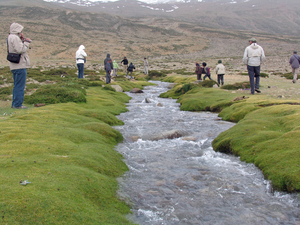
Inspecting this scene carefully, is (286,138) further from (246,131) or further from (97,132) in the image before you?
(97,132)

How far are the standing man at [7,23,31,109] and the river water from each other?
265 inches

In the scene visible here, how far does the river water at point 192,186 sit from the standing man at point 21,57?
6.74 meters

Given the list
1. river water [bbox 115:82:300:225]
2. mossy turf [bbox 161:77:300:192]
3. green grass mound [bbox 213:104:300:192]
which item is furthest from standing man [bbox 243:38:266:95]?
river water [bbox 115:82:300:225]

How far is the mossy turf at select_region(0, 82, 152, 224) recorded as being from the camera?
455 centimetres

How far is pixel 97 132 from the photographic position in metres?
11.3

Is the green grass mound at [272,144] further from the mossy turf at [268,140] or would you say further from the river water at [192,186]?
the river water at [192,186]

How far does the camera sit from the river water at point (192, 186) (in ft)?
20.2

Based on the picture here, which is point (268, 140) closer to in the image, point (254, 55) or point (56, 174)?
point (56, 174)

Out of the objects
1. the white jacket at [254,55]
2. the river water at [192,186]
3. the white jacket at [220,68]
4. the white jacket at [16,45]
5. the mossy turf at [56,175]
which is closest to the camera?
the mossy turf at [56,175]

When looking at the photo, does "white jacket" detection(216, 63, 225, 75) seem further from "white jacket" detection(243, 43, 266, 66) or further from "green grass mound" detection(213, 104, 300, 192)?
"green grass mound" detection(213, 104, 300, 192)

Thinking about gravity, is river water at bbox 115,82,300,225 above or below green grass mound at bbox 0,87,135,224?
below

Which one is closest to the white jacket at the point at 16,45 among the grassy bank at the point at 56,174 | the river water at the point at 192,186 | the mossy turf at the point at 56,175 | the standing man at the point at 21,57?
the standing man at the point at 21,57

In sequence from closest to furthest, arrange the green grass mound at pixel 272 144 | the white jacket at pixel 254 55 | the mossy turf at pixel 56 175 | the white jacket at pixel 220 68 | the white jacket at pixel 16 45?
the mossy turf at pixel 56 175 < the green grass mound at pixel 272 144 < the white jacket at pixel 16 45 < the white jacket at pixel 254 55 < the white jacket at pixel 220 68

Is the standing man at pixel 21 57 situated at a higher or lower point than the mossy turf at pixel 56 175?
higher
